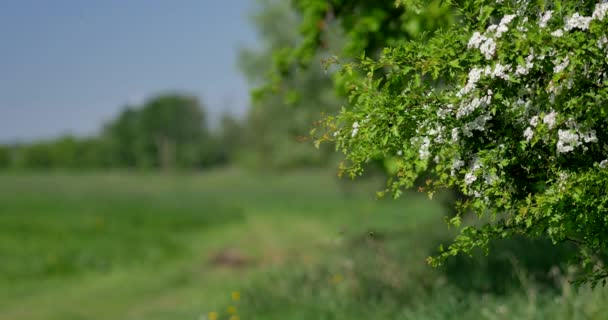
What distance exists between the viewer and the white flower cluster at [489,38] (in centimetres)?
332

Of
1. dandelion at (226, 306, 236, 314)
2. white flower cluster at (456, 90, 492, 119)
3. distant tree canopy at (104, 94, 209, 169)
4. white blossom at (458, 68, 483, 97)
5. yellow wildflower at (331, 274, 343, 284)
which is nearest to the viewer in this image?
white blossom at (458, 68, 483, 97)

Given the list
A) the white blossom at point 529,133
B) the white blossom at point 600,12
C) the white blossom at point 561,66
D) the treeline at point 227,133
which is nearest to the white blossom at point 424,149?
the white blossom at point 529,133

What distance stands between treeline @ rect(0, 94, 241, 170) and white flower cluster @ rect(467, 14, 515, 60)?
1534 inches

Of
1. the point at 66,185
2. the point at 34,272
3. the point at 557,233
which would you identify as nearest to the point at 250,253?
the point at 34,272

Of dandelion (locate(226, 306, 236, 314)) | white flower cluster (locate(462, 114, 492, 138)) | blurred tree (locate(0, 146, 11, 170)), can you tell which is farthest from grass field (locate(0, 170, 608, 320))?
blurred tree (locate(0, 146, 11, 170))

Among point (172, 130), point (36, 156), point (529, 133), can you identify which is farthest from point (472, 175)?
point (36, 156)

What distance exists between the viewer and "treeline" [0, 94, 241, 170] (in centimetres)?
4553

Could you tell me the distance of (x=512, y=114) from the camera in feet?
11.5

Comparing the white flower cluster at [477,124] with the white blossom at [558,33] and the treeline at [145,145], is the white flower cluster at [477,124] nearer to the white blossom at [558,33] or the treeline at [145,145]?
the white blossom at [558,33]

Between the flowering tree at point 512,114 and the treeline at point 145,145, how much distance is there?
38.6 metres

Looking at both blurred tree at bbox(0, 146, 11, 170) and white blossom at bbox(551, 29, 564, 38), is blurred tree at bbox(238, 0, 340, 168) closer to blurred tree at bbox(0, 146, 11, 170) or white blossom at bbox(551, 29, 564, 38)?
white blossom at bbox(551, 29, 564, 38)

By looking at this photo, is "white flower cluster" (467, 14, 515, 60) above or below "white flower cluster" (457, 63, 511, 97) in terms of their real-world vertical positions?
above

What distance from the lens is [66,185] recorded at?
3978 cm

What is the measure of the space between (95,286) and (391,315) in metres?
9.80
